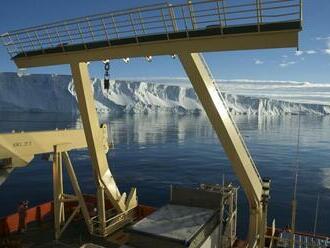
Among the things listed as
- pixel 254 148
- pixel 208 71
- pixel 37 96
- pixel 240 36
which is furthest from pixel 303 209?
pixel 37 96

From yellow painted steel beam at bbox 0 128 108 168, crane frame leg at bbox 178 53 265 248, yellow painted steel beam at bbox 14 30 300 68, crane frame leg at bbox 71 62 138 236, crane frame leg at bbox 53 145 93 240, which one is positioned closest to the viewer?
yellow painted steel beam at bbox 14 30 300 68

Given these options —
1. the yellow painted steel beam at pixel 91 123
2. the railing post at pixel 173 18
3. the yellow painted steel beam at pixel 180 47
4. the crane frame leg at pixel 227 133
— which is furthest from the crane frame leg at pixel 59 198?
the railing post at pixel 173 18

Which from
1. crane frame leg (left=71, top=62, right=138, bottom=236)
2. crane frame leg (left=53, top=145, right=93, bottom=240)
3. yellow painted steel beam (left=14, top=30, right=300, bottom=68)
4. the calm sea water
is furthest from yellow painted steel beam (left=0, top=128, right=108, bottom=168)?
the calm sea water

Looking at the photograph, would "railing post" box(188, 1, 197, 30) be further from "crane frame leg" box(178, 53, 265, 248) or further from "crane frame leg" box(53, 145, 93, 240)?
"crane frame leg" box(53, 145, 93, 240)

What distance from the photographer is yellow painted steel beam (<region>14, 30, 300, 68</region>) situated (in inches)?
435

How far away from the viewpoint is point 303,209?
129 feet

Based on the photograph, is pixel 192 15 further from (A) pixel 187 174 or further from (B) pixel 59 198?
(A) pixel 187 174

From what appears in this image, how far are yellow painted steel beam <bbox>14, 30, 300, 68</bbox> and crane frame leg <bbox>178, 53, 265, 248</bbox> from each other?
0.58m

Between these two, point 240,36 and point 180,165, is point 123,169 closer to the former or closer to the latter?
point 180,165

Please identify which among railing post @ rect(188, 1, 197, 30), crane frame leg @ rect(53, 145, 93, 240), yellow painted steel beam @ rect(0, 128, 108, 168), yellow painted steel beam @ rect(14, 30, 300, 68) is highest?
railing post @ rect(188, 1, 197, 30)

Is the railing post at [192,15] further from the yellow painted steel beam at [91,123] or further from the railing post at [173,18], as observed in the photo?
the yellow painted steel beam at [91,123]

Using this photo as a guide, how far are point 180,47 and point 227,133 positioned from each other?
3.78 metres

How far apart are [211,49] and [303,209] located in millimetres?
32617

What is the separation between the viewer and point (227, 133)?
44.9ft
